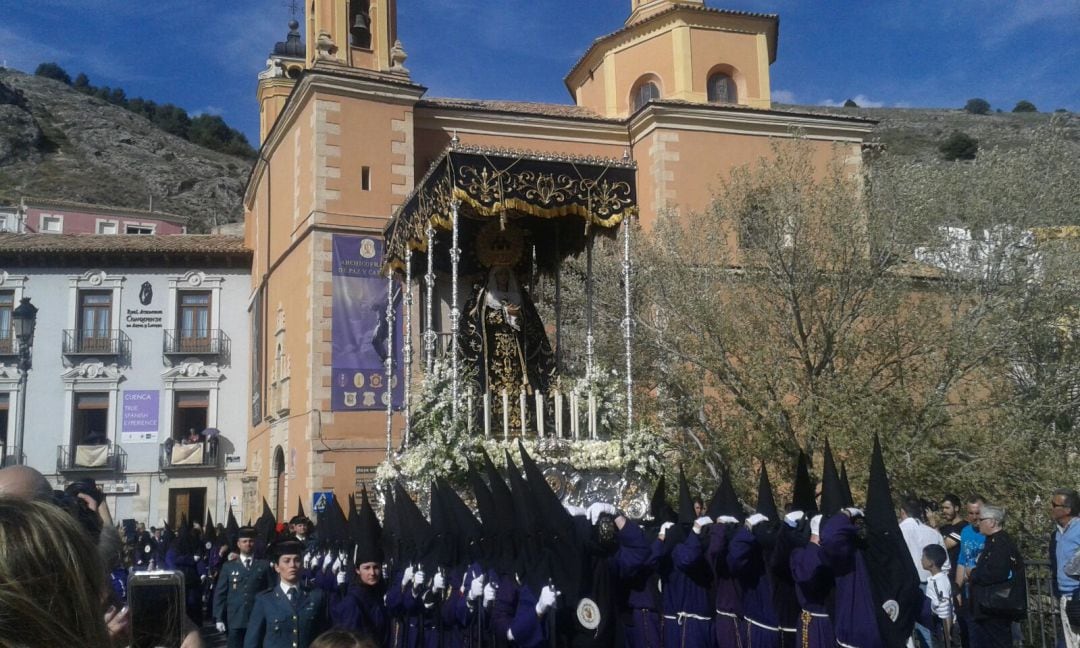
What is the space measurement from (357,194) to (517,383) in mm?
9157

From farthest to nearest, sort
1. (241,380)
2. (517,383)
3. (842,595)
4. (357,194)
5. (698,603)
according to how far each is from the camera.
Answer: (241,380)
(357,194)
(517,383)
(698,603)
(842,595)

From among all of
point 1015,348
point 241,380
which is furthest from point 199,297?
point 1015,348

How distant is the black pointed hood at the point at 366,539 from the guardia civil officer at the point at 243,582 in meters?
1.82

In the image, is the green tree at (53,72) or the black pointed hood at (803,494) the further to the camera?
the green tree at (53,72)

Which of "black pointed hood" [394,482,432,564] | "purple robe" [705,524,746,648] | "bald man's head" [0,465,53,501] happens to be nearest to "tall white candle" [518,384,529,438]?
"black pointed hood" [394,482,432,564]

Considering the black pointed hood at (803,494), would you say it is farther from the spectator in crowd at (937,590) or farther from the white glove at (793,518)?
the spectator in crowd at (937,590)

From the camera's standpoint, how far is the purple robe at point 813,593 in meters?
6.20

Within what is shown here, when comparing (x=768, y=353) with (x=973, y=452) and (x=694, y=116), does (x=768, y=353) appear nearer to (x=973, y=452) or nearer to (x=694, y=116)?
(x=973, y=452)

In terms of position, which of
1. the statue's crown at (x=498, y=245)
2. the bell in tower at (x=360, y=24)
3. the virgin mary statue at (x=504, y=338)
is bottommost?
the virgin mary statue at (x=504, y=338)

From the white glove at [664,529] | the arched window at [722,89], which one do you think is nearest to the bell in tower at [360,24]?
the arched window at [722,89]

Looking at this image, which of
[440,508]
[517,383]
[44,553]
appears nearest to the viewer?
[44,553]

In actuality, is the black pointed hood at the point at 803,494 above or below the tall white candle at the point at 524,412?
below

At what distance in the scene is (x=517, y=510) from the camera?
7152 mm

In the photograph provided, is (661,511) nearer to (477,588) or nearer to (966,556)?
(477,588)
